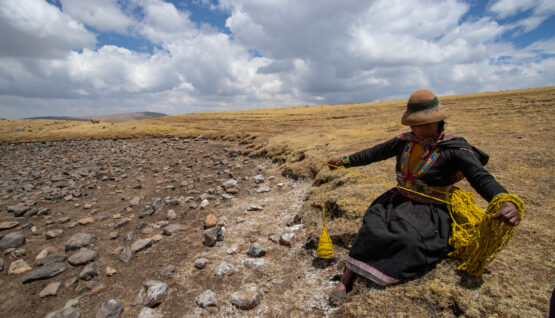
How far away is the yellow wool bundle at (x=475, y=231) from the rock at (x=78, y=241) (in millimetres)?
6468

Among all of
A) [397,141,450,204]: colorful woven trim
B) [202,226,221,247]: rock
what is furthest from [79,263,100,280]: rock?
[397,141,450,204]: colorful woven trim

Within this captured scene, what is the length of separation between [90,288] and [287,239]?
3236 mm

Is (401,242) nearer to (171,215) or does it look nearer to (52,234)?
(171,215)

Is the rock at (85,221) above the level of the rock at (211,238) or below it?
above

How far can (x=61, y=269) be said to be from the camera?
4.26 meters

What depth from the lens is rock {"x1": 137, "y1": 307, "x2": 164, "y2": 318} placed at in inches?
128

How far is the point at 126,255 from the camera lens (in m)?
4.65

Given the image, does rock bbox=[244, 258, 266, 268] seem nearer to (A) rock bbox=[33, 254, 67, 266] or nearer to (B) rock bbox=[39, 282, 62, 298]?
(B) rock bbox=[39, 282, 62, 298]

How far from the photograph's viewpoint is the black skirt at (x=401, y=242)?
9.18 ft

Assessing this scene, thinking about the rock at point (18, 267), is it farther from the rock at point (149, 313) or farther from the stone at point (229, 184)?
the stone at point (229, 184)

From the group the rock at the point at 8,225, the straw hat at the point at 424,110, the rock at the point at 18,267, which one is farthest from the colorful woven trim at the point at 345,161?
the rock at the point at 8,225

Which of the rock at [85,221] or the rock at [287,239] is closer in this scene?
the rock at [287,239]

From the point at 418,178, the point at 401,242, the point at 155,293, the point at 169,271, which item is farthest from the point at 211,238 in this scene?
the point at 418,178

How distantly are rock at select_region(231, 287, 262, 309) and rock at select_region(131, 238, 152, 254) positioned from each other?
256 cm
